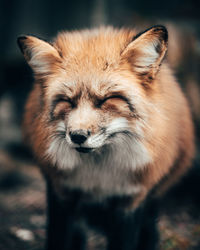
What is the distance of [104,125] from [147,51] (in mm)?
600

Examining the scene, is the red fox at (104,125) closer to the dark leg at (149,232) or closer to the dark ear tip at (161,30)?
the dark ear tip at (161,30)

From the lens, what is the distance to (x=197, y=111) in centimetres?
420

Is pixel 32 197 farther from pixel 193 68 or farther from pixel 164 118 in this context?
pixel 193 68

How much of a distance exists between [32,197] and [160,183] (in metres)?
2.12

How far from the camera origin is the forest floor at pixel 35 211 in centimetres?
314

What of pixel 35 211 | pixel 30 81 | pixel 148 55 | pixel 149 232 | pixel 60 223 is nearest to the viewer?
pixel 148 55

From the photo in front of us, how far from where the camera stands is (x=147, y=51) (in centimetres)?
202

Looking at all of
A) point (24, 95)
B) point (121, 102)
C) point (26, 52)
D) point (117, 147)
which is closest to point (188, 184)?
point (117, 147)

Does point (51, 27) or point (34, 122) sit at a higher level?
point (51, 27)

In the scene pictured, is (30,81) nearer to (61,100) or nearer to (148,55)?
(61,100)

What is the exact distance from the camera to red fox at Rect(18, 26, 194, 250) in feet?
6.48

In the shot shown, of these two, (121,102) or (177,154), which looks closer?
(121,102)

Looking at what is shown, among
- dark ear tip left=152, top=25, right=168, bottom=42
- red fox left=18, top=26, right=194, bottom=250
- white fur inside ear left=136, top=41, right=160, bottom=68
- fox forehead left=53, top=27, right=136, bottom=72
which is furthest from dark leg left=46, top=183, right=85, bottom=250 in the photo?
dark ear tip left=152, top=25, right=168, bottom=42

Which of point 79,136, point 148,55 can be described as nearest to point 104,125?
point 79,136
